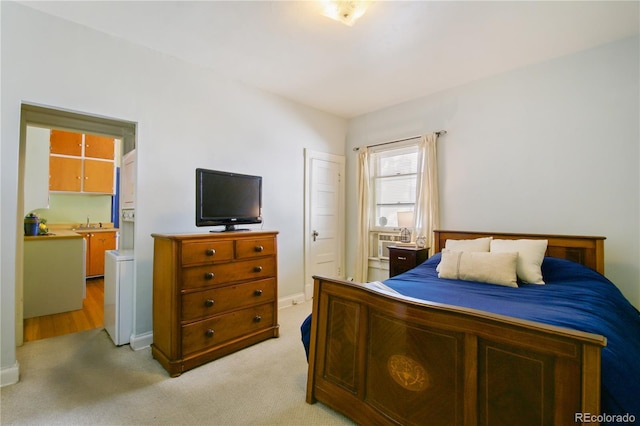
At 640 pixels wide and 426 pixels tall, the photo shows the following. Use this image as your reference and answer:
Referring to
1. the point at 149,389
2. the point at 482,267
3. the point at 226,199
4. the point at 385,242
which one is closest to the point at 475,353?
the point at 482,267

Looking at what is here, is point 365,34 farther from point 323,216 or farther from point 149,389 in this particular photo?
point 149,389

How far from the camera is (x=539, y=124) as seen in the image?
3.01 m

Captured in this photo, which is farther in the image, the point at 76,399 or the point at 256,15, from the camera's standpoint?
the point at 256,15

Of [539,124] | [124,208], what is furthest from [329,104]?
[124,208]

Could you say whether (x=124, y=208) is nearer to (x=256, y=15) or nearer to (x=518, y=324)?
(x=256, y=15)

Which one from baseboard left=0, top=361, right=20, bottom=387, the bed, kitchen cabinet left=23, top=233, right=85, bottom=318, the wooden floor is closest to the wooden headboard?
the bed

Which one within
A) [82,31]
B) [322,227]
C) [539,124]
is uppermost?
[82,31]

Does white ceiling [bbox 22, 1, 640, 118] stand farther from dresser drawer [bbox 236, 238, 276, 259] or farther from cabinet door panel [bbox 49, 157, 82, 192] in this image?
cabinet door panel [bbox 49, 157, 82, 192]

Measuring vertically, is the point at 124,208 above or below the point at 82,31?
below

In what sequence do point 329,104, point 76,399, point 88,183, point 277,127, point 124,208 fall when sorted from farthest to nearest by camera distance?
point 88,183
point 329,104
point 277,127
point 124,208
point 76,399

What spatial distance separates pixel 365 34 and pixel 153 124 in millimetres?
2105

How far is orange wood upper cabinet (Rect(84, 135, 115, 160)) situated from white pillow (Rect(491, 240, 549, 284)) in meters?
6.30

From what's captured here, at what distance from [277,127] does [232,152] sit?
76 centimetres

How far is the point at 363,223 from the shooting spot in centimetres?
436
